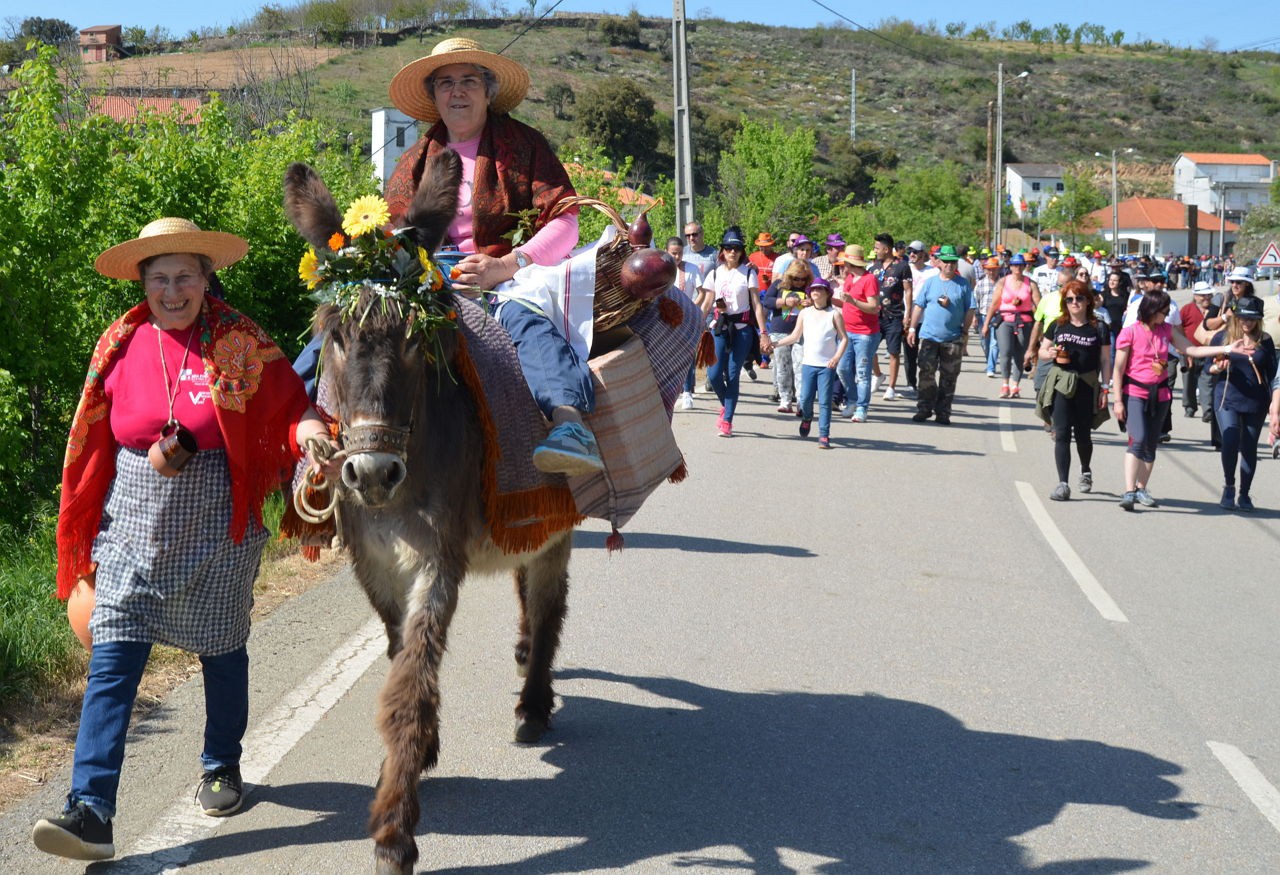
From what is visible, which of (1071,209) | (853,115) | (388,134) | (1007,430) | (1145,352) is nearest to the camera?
(1145,352)

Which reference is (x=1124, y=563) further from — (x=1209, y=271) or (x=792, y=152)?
(x=1209, y=271)

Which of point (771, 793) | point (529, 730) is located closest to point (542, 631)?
point (529, 730)

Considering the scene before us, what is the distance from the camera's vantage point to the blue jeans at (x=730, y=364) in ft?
50.3

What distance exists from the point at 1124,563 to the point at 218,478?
7353 mm

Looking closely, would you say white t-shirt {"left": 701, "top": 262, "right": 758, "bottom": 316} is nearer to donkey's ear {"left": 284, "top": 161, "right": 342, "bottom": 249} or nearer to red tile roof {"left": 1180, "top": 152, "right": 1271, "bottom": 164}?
donkey's ear {"left": 284, "top": 161, "right": 342, "bottom": 249}

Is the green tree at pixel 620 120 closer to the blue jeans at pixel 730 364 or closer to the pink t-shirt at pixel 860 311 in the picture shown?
the pink t-shirt at pixel 860 311

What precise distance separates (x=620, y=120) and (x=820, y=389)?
194ft

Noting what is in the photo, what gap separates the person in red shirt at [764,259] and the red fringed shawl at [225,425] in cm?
1392

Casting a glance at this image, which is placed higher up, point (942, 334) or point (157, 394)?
point (157, 394)

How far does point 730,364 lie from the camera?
51.6 feet

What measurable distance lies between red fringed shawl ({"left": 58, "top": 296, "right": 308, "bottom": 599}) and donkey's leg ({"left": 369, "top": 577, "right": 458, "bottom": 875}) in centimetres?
72

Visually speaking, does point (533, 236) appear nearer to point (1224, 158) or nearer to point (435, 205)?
point (435, 205)

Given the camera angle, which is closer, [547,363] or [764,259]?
[547,363]

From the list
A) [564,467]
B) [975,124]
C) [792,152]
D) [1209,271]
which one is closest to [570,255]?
[564,467]
